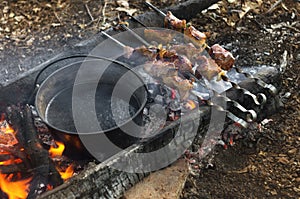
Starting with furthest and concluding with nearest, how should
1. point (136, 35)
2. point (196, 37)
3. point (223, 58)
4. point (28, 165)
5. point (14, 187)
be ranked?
point (136, 35), point (196, 37), point (223, 58), point (28, 165), point (14, 187)

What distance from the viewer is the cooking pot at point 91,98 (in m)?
3.46

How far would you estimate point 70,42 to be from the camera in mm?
5266

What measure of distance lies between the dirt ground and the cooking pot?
0.81 metres

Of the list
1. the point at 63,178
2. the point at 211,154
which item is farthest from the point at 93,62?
the point at 211,154

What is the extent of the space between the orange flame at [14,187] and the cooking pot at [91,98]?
0.38 meters

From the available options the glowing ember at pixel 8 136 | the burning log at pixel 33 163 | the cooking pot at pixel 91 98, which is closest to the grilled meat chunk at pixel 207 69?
the cooking pot at pixel 91 98

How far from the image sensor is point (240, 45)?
491cm

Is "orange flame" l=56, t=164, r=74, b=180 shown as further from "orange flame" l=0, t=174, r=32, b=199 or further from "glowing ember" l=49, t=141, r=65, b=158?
"orange flame" l=0, t=174, r=32, b=199

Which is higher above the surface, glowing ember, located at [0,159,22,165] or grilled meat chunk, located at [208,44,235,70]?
grilled meat chunk, located at [208,44,235,70]

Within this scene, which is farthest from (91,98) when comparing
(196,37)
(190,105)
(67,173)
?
(196,37)

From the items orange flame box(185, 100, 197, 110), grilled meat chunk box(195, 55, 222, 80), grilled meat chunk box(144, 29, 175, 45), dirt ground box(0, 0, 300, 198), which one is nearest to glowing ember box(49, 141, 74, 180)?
dirt ground box(0, 0, 300, 198)

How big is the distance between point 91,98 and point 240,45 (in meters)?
1.90

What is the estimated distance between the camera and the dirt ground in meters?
3.80

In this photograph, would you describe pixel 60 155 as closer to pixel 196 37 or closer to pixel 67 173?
pixel 67 173
